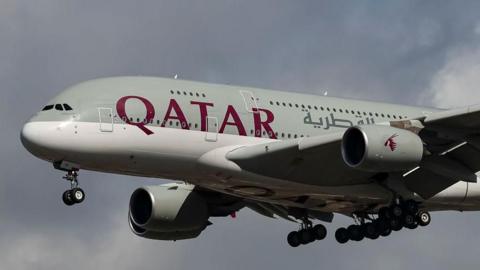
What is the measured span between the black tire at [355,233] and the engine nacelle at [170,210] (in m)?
5.05

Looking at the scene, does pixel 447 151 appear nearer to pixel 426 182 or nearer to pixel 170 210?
pixel 426 182

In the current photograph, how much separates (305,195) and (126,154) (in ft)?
22.9

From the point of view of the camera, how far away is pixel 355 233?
5962 centimetres

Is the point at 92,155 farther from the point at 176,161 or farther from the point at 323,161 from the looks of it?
the point at 323,161

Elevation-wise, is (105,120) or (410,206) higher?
(105,120)

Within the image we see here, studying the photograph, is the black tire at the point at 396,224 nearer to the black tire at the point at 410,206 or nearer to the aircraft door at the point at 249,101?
the black tire at the point at 410,206

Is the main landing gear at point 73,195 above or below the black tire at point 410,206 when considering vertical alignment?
below

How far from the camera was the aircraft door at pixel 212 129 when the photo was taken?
54.6 meters

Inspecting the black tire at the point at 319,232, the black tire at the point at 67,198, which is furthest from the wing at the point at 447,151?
the black tire at the point at 67,198

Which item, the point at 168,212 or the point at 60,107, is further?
the point at 168,212

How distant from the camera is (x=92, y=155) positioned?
53.5 m

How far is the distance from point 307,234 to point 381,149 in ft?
30.0

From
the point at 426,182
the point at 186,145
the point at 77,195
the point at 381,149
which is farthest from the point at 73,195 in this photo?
the point at 426,182

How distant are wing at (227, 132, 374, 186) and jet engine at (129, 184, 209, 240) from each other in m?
5.67
